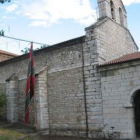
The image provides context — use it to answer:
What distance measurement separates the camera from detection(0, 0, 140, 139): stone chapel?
10.9 metres

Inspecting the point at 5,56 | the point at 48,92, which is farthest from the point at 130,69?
the point at 5,56

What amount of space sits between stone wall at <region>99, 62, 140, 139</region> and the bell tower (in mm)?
4083

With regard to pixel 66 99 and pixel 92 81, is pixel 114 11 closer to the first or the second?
pixel 92 81

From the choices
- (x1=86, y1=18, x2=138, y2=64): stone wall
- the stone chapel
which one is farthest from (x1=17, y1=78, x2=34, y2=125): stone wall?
(x1=86, y1=18, x2=138, y2=64): stone wall

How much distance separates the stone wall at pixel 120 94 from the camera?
34.7 feet

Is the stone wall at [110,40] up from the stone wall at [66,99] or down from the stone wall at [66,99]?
up

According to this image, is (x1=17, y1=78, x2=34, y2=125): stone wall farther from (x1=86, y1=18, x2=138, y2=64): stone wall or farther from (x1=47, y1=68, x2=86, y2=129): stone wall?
(x1=86, y1=18, x2=138, y2=64): stone wall

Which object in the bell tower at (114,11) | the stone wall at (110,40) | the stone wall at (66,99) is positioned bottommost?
the stone wall at (66,99)

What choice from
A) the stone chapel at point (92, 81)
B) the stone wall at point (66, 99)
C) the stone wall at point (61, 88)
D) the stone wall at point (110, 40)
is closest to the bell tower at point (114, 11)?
the stone chapel at point (92, 81)

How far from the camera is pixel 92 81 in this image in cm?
1193

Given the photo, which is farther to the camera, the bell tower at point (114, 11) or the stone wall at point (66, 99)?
the bell tower at point (114, 11)

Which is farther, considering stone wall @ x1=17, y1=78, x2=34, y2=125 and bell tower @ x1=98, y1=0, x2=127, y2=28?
stone wall @ x1=17, y1=78, x2=34, y2=125

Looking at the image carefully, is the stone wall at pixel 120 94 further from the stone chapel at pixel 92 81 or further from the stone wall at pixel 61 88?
the stone wall at pixel 61 88

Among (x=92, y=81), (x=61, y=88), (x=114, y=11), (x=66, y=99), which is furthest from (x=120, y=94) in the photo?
(x=114, y=11)
